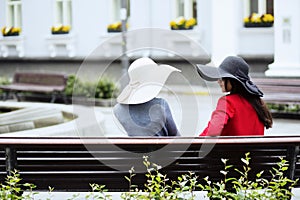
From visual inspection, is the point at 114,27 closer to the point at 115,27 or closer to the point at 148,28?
the point at 115,27

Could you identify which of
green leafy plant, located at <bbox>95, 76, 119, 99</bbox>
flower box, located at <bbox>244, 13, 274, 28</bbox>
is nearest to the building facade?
flower box, located at <bbox>244, 13, 274, 28</bbox>

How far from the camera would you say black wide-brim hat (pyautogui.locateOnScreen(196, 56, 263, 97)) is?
577 centimetres

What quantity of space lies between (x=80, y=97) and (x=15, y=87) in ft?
7.97

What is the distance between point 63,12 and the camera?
950 inches

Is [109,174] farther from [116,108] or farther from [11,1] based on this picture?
[11,1]

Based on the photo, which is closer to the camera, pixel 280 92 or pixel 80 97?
pixel 280 92

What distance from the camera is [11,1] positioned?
2577 centimetres

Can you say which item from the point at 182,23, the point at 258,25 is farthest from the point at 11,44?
the point at 258,25

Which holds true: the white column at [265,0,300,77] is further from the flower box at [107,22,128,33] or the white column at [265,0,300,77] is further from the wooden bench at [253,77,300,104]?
the flower box at [107,22,128,33]

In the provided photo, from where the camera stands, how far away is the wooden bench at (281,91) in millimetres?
14453

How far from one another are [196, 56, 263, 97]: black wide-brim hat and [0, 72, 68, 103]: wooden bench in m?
13.2

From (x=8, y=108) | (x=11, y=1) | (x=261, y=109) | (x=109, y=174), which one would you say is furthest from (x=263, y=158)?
(x=11, y=1)

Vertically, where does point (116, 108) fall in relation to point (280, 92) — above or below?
above

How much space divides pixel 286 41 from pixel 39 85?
6.33 meters
